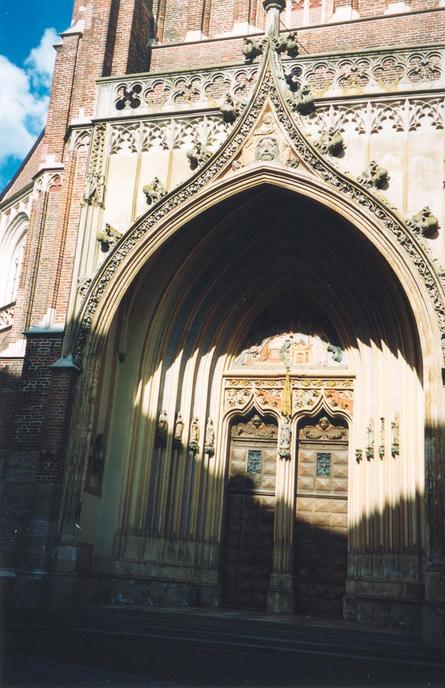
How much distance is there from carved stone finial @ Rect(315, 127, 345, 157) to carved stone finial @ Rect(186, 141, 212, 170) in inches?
76.0

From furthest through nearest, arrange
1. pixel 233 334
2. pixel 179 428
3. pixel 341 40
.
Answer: pixel 341 40 < pixel 233 334 < pixel 179 428

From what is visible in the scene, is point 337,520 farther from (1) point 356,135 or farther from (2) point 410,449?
(1) point 356,135

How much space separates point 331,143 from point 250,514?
6761 mm

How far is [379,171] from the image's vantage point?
43.3 ft

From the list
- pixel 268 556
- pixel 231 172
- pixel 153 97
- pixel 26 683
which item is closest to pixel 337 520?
pixel 268 556

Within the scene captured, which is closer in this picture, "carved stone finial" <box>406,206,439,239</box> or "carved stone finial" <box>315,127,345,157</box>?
"carved stone finial" <box>406,206,439,239</box>

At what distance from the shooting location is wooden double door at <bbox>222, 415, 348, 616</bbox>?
14.2 m

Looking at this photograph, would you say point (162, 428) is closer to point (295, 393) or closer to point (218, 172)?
point (295, 393)

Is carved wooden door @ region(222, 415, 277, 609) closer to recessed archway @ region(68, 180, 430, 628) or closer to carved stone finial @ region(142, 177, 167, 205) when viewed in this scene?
recessed archway @ region(68, 180, 430, 628)

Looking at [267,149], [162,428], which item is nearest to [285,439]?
[162,428]

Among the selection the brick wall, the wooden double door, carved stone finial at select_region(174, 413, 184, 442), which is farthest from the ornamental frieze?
the brick wall

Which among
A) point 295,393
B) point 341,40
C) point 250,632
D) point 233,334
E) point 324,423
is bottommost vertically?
point 250,632

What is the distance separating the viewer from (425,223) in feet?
41.7

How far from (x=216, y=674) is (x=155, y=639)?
221cm
